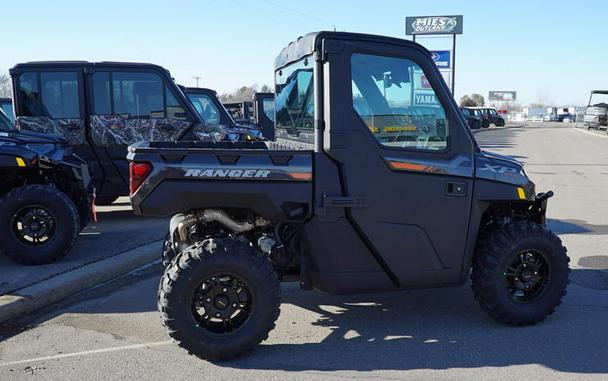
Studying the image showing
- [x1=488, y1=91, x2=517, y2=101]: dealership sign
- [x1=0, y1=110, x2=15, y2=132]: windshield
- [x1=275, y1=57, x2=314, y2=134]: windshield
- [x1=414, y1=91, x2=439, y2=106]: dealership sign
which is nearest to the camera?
[x1=414, y1=91, x2=439, y2=106]: dealership sign

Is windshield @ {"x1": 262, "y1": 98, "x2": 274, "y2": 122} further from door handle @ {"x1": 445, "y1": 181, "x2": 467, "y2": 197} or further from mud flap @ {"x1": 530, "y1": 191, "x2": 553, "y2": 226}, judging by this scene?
door handle @ {"x1": 445, "y1": 181, "x2": 467, "y2": 197}

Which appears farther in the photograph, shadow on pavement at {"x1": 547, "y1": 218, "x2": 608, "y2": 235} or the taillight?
shadow on pavement at {"x1": 547, "y1": 218, "x2": 608, "y2": 235}

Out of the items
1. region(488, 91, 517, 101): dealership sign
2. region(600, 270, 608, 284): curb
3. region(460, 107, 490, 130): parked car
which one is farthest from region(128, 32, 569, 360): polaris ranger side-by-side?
region(488, 91, 517, 101): dealership sign

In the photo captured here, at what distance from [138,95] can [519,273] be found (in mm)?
6254

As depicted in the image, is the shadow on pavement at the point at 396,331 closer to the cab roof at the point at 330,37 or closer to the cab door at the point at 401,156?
the cab door at the point at 401,156

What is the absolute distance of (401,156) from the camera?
13.8 ft

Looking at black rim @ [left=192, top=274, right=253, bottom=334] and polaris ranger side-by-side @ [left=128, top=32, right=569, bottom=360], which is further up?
polaris ranger side-by-side @ [left=128, top=32, right=569, bottom=360]

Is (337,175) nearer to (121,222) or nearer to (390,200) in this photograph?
(390,200)

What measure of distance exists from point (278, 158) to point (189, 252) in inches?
36.2

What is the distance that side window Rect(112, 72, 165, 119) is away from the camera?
8586 mm

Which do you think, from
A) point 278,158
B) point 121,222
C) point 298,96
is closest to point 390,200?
point 278,158

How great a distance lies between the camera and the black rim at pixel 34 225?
244 inches

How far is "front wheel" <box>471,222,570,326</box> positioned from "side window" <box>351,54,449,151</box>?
946mm

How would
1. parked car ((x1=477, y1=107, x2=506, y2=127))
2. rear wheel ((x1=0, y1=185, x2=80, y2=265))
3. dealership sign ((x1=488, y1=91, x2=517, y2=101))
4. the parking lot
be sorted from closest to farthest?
the parking lot, rear wheel ((x1=0, y1=185, x2=80, y2=265)), parked car ((x1=477, y1=107, x2=506, y2=127)), dealership sign ((x1=488, y1=91, x2=517, y2=101))
